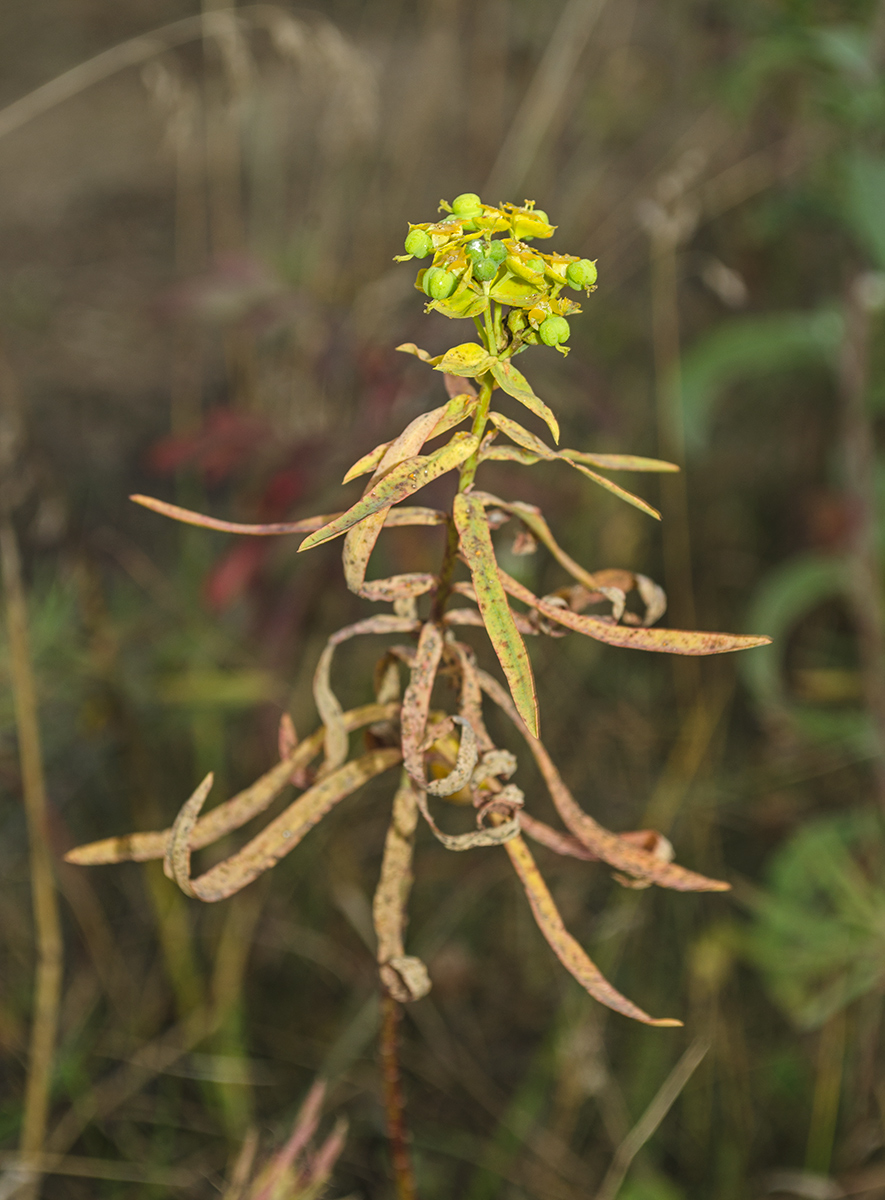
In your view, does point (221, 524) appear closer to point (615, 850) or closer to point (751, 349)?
point (615, 850)

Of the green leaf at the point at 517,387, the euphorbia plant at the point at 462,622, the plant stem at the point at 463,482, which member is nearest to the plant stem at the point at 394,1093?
the euphorbia plant at the point at 462,622

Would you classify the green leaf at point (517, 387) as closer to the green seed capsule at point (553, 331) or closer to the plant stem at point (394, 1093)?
the green seed capsule at point (553, 331)

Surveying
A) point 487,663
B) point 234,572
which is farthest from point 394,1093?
point 487,663

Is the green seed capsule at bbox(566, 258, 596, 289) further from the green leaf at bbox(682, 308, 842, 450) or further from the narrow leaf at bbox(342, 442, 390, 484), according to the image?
the green leaf at bbox(682, 308, 842, 450)

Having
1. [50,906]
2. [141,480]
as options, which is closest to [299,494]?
[50,906]

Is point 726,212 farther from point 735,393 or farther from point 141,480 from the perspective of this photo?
point 141,480

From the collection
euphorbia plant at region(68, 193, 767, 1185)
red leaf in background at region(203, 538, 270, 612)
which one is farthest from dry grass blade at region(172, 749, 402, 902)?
red leaf in background at region(203, 538, 270, 612)
